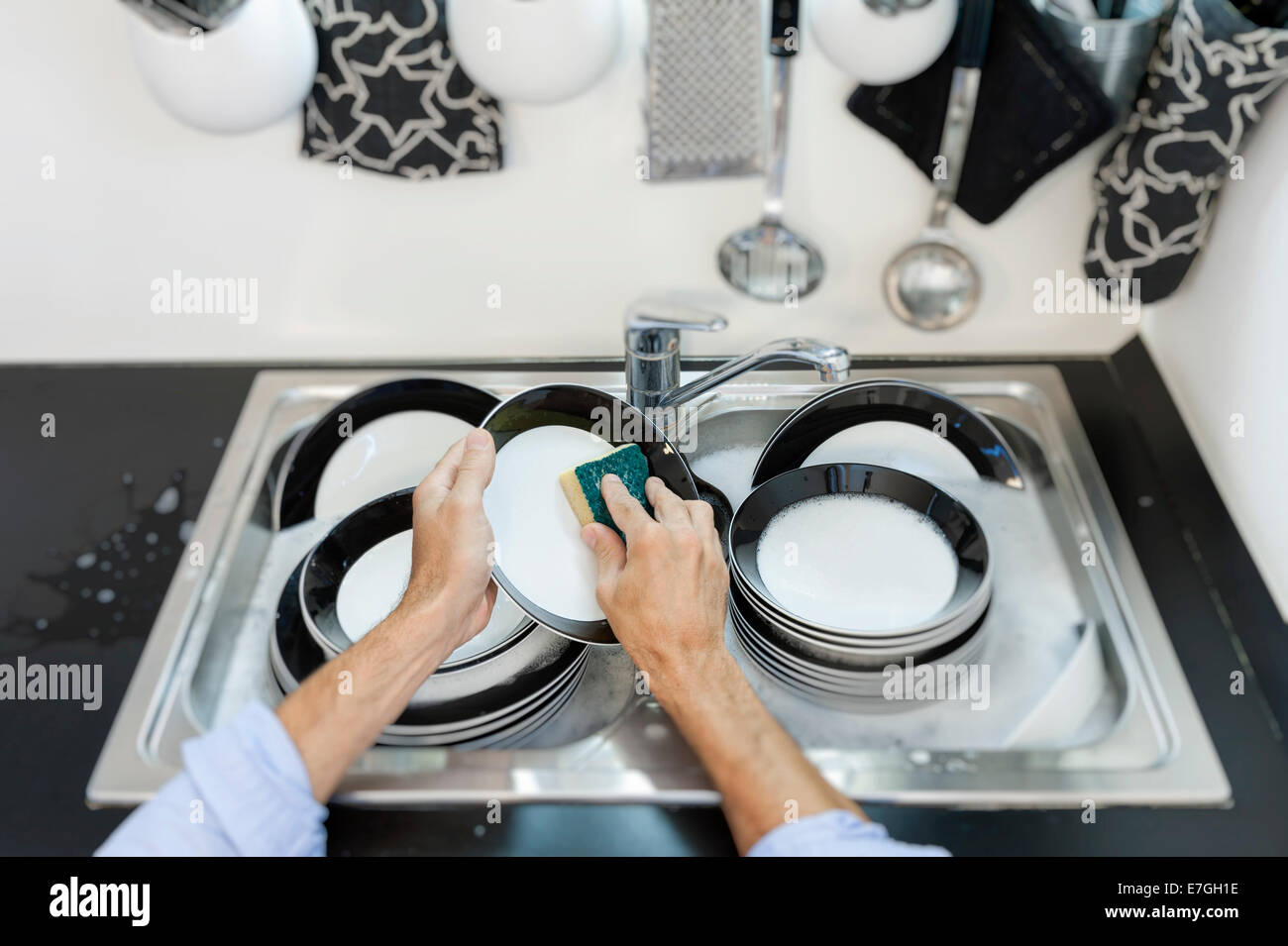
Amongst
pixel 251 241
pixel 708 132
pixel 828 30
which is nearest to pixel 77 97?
pixel 251 241

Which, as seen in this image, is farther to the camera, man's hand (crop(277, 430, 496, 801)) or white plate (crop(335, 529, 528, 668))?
white plate (crop(335, 529, 528, 668))

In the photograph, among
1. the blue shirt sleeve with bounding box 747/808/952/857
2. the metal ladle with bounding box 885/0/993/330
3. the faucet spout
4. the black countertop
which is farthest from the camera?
the metal ladle with bounding box 885/0/993/330

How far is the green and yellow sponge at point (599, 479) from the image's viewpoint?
0.83 m

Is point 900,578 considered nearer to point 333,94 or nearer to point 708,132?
point 708,132

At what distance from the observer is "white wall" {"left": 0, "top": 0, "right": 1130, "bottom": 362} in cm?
96

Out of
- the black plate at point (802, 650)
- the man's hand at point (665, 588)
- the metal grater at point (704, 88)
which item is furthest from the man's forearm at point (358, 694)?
the metal grater at point (704, 88)

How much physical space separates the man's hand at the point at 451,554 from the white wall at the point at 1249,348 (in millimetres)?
664

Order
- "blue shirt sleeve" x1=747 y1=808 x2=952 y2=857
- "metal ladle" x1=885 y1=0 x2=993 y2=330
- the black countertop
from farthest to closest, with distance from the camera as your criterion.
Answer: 1. "metal ladle" x1=885 y1=0 x2=993 y2=330
2. the black countertop
3. "blue shirt sleeve" x1=747 y1=808 x2=952 y2=857

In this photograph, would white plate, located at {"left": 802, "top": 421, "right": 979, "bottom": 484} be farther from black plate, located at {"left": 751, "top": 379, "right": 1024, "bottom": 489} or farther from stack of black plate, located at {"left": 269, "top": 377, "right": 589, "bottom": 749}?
stack of black plate, located at {"left": 269, "top": 377, "right": 589, "bottom": 749}

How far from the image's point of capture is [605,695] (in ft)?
2.77

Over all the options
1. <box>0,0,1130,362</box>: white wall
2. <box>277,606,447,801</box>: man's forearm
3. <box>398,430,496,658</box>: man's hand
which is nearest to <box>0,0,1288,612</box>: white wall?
<box>0,0,1130,362</box>: white wall

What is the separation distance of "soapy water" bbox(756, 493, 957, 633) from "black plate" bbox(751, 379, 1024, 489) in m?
0.09

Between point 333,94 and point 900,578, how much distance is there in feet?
2.23

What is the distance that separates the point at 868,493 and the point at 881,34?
0.39 m
